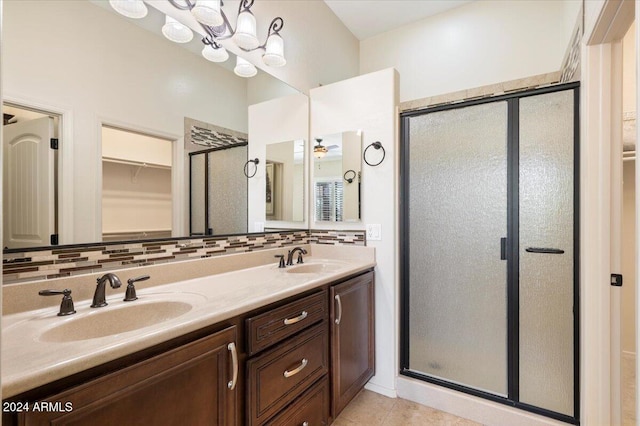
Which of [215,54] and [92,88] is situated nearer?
[92,88]

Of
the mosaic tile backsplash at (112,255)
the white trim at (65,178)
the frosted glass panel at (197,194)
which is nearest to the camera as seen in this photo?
the mosaic tile backsplash at (112,255)

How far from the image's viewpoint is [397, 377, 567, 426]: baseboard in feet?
5.53

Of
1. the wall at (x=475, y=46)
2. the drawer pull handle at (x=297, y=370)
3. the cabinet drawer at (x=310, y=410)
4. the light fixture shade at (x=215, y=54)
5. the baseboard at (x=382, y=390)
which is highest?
the wall at (x=475, y=46)

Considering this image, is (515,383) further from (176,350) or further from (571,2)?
(571,2)

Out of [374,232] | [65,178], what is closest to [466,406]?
[374,232]

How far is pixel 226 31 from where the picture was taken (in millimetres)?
1729

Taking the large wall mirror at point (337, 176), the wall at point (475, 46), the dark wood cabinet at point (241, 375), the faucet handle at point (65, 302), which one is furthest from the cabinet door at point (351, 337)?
the wall at point (475, 46)

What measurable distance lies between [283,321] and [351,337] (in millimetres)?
640

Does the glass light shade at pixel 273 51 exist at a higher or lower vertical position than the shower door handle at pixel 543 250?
higher

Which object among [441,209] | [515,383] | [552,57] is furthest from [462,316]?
[552,57]

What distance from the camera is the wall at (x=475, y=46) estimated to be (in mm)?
2205

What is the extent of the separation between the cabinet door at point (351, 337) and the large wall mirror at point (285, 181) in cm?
74

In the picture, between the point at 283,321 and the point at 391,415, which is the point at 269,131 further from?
the point at 391,415

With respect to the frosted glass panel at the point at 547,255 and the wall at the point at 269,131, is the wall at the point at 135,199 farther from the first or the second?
the frosted glass panel at the point at 547,255
